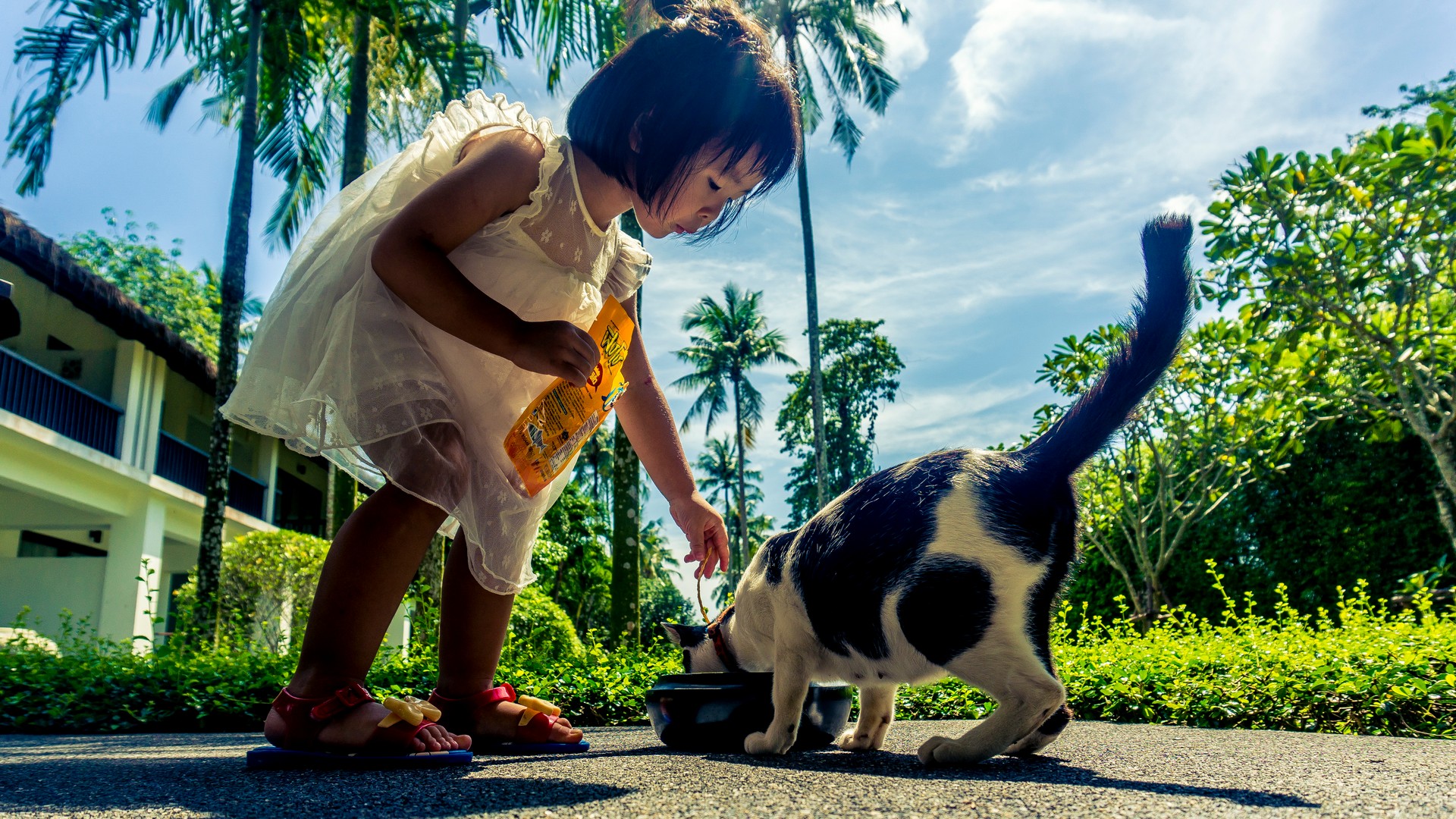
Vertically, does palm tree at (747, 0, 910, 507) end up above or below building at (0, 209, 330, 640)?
above

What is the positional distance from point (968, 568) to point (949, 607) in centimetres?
8

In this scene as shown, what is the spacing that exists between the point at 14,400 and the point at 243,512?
5.13m

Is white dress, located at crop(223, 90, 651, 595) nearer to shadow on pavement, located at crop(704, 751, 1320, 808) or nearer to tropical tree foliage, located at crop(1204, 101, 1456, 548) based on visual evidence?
shadow on pavement, located at crop(704, 751, 1320, 808)

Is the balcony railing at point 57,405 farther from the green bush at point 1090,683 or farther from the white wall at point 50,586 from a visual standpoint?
the green bush at point 1090,683

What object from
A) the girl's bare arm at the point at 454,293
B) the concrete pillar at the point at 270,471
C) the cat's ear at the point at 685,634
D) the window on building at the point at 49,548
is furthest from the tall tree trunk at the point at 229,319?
the window on building at the point at 49,548

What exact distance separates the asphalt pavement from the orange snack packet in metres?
0.56

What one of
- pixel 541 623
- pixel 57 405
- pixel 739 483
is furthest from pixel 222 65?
pixel 739 483

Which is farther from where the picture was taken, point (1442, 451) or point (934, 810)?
point (1442, 451)

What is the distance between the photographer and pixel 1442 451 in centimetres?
589

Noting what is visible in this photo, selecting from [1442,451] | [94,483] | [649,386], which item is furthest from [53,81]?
[1442,451]

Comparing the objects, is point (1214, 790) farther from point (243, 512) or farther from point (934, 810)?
point (243, 512)

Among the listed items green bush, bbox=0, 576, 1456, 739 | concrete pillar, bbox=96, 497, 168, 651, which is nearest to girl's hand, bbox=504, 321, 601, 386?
green bush, bbox=0, 576, 1456, 739

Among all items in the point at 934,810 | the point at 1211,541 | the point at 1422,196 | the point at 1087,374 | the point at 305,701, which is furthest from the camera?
the point at 1211,541

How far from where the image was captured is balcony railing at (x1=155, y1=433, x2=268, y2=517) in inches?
520
